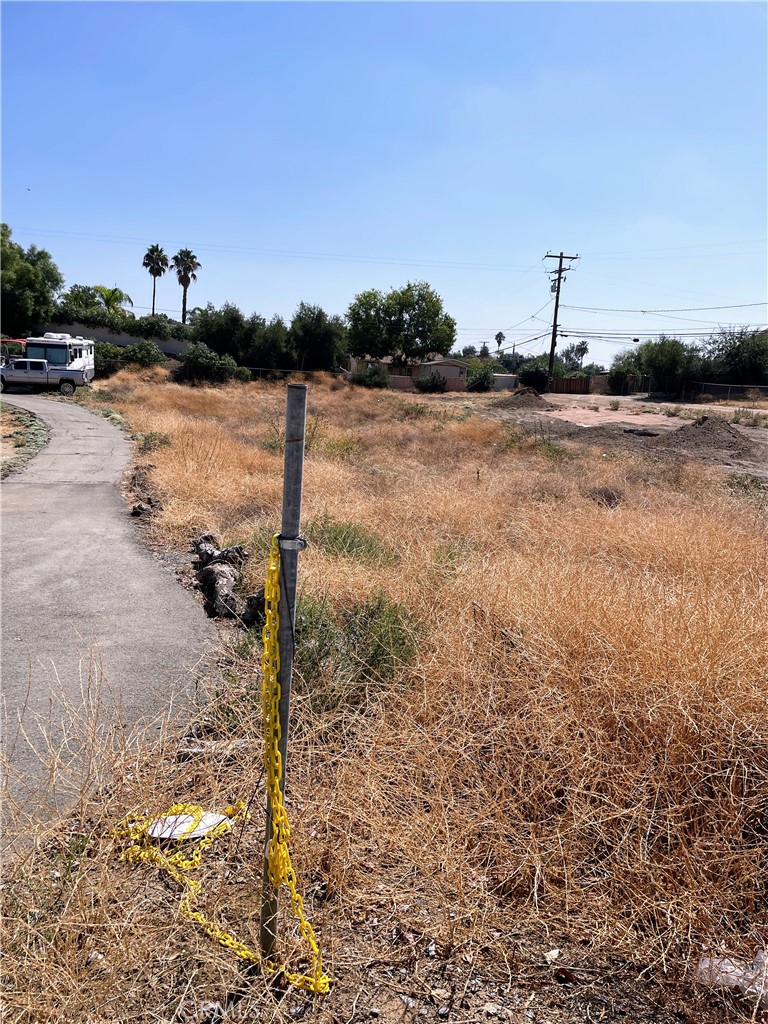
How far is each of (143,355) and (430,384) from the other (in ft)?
68.2

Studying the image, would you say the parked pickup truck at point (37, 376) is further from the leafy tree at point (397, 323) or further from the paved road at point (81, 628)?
the leafy tree at point (397, 323)

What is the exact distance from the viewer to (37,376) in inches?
1097

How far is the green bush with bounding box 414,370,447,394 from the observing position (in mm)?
49719

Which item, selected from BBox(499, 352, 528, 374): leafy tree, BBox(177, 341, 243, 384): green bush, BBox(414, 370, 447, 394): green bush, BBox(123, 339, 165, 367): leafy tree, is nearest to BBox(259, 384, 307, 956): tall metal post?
BBox(177, 341, 243, 384): green bush

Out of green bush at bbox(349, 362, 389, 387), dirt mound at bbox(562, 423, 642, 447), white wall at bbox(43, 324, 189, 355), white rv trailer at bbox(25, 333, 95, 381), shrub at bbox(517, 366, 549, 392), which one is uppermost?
white wall at bbox(43, 324, 189, 355)

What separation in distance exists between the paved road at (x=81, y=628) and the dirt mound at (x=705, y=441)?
16.1 meters

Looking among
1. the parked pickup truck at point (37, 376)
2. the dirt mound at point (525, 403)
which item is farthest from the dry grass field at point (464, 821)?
the dirt mound at point (525, 403)

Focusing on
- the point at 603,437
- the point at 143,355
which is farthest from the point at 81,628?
the point at 143,355

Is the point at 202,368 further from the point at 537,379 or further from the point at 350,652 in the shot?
the point at 350,652

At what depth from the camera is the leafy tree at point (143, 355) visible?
39.7 m

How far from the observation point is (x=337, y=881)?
8.25 ft

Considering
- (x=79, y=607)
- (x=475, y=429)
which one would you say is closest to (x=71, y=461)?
(x=79, y=607)

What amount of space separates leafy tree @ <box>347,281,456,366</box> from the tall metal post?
208 ft

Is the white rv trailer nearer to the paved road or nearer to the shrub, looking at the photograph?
the paved road
